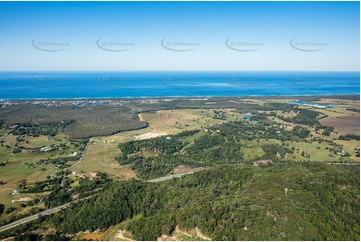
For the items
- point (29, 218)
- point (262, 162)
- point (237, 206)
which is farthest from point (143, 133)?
point (237, 206)

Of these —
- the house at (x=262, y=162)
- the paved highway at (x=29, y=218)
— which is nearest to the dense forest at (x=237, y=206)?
the paved highway at (x=29, y=218)

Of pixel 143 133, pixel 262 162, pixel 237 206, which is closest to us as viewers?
pixel 237 206

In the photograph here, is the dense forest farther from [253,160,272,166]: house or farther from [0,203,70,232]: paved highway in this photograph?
[253,160,272,166]: house

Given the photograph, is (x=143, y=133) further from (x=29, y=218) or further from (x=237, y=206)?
(x=237, y=206)

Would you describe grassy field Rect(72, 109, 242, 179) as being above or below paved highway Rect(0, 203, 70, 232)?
above

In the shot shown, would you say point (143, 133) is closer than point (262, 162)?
No

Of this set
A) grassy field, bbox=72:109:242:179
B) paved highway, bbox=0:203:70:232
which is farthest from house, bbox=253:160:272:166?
paved highway, bbox=0:203:70:232

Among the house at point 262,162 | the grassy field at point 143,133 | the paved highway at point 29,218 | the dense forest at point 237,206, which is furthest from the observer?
the grassy field at point 143,133

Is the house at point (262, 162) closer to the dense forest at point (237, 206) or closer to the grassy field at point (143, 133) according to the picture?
the dense forest at point (237, 206)

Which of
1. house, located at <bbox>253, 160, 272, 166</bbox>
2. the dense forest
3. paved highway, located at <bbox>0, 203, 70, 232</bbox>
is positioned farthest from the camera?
house, located at <bbox>253, 160, 272, 166</bbox>

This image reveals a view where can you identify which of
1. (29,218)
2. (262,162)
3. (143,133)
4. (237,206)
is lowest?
(29,218)

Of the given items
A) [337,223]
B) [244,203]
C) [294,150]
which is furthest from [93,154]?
[337,223]
